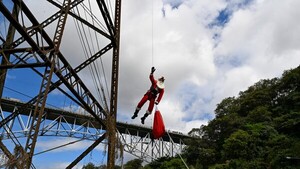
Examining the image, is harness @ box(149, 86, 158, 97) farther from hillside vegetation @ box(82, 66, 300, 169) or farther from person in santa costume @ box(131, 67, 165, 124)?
hillside vegetation @ box(82, 66, 300, 169)

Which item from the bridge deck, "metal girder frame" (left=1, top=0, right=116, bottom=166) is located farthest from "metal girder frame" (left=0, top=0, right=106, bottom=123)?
the bridge deck

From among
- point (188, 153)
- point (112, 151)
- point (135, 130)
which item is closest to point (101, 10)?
point (112, 151)

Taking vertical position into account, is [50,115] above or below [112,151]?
above


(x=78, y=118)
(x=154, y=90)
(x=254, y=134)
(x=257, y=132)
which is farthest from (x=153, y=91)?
(x=78, y=118)

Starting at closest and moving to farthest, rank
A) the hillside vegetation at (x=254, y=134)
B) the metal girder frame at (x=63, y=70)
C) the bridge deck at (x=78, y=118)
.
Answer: the metal girder frame at (x=63, y=70) → the hillside vegetation at (x=254, y=134) → the bridge deck at (x=78, y=118)

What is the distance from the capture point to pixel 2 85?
884 centimetres

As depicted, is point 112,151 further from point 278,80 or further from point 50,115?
point 278,80

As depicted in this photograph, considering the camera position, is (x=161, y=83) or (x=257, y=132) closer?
(x=161, y=83)

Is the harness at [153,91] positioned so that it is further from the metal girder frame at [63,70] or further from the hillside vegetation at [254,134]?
the hillside vegetation at [254,134]

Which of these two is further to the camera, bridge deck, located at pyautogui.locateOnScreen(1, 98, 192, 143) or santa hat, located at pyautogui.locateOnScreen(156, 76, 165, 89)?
bridge deck, located at pyautogui.locateOnScreen(1, 98, 192, 143)

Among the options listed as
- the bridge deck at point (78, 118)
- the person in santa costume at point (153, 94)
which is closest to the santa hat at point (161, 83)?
the person in santa costume at point (153, 94)

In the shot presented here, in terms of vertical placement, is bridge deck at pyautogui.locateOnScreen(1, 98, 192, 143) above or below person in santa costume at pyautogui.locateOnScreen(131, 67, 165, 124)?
above

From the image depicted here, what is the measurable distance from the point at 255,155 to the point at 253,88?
23.3 metres

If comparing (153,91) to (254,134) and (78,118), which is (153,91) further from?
(78,118)
